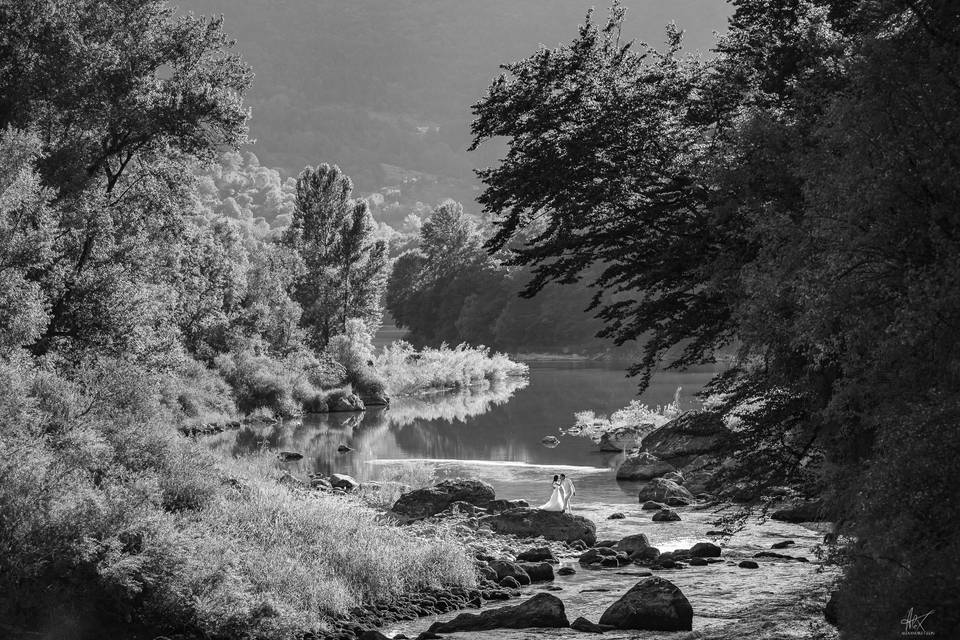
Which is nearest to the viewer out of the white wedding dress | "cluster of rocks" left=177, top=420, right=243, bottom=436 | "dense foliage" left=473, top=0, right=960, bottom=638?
"dense foliage" left=473, top=0, right=960, bottom=638

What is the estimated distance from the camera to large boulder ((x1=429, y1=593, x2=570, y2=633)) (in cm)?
1527

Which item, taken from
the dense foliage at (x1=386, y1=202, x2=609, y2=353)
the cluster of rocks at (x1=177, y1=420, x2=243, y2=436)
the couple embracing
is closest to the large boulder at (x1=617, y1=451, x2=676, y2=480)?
the couple embracing

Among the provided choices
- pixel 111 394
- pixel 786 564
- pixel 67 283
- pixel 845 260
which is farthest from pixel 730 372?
pixel 67 283

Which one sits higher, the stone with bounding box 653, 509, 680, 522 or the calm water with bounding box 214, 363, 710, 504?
the calm water with bounding box 214, 363, 710, 504

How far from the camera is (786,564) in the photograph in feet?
65.1

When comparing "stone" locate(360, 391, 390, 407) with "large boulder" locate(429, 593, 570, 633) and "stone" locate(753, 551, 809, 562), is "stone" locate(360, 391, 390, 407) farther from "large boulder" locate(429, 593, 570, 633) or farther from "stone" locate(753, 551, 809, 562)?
"large boulder" locate(429, 593, 570, 633)

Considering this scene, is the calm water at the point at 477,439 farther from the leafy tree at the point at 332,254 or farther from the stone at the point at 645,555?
the stone at the point at 645,555

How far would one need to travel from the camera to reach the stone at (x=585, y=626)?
49.0 ft

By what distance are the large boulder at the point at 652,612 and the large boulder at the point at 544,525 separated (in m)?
7.44

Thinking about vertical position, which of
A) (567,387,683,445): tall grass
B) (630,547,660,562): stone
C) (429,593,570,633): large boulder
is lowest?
(429,593,570,633): large boulder

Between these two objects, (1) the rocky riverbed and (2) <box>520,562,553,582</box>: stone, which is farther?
(2) <box>520,562,553,582</box>: stone

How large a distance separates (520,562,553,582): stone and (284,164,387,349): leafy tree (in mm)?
51216

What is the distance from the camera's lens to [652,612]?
1518 centimetres

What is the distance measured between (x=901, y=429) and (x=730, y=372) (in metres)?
8.53
